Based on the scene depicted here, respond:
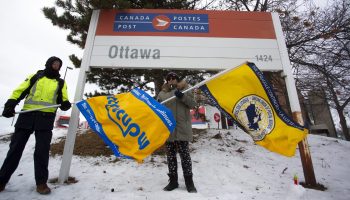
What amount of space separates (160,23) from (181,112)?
2221mm

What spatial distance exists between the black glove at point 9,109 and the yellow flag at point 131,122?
867 millimetres

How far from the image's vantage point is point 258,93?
3.29m

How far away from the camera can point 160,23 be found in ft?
15.4

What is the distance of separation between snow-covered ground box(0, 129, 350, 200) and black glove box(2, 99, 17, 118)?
1065mm

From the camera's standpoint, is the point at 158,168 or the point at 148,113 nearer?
the point at 148,113

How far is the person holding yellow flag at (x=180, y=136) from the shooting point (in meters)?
3.25

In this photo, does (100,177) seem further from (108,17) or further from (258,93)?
(108,17)

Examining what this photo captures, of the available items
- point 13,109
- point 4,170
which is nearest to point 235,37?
point 13,109

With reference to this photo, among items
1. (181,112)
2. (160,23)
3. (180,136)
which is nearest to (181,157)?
(180,136)

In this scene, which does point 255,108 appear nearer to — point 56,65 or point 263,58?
point 263,58

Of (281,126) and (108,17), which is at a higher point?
(108,17)

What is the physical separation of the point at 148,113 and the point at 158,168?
179 cm

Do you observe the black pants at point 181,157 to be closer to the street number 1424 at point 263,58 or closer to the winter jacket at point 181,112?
the winter jacket at point 181,112

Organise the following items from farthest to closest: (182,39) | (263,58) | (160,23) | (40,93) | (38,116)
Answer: (160,23), (182,39), (263,58), (40,93), (38,116)
